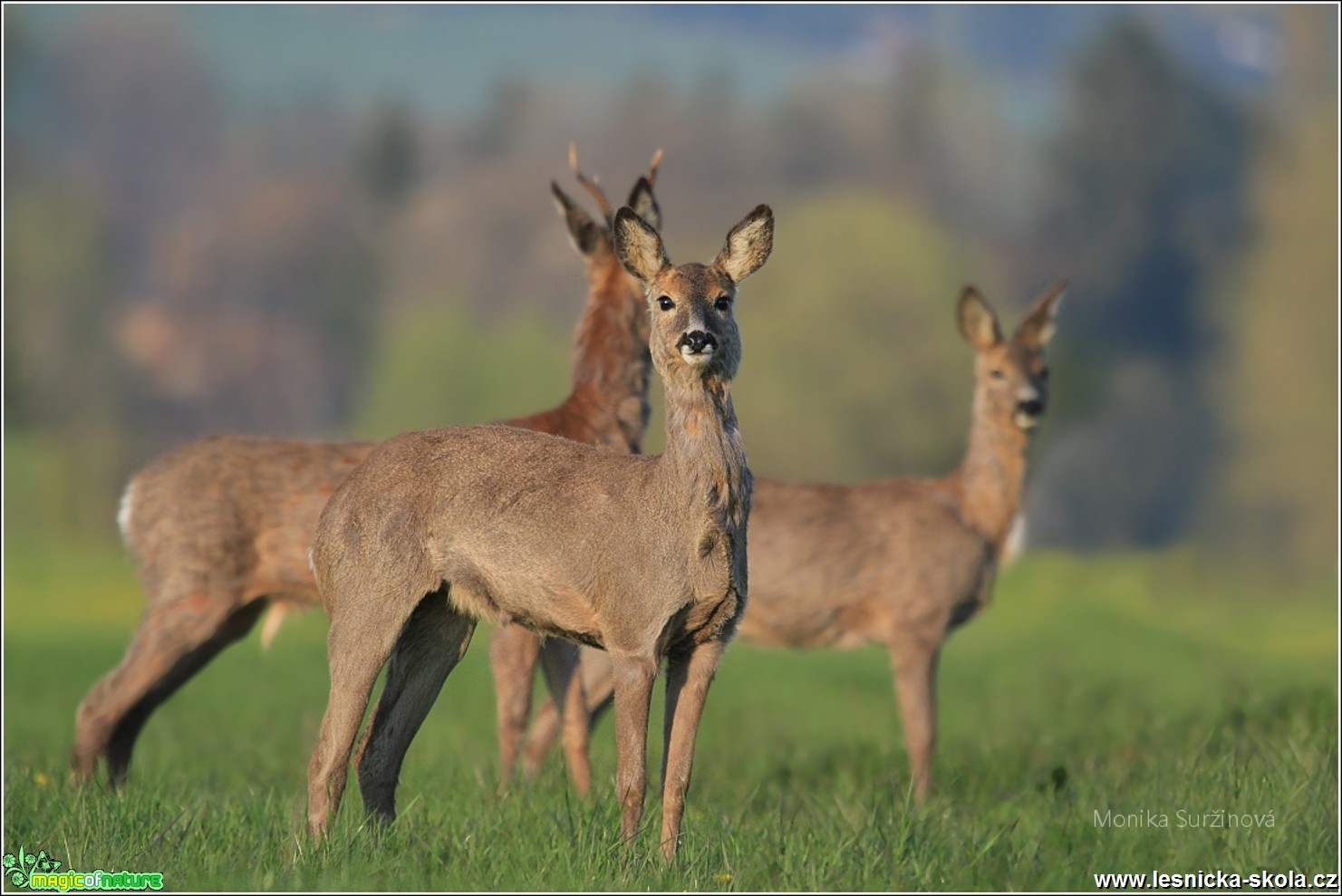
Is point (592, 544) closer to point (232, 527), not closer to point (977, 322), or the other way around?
point (232, 527)

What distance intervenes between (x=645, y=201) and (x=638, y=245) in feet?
8.69

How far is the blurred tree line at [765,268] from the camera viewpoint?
107 feet

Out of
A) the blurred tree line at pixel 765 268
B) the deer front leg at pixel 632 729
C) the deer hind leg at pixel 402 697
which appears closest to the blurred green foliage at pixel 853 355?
the blurred tree line at pixel 765 268

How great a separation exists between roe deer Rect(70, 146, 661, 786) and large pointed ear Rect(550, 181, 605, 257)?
207 millimetres

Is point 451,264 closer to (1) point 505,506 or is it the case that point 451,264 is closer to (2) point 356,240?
(2) point 356,240

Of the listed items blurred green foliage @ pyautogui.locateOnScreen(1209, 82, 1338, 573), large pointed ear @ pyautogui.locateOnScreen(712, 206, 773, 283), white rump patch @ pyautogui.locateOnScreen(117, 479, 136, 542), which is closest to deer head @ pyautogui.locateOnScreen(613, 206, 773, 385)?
large pointed ear @ pyautogui.locateOnScreen(712, 206, 773, 283)

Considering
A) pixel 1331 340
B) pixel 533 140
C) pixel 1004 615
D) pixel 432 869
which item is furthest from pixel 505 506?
pixel 533 140

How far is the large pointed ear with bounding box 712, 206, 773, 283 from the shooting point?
7.01m

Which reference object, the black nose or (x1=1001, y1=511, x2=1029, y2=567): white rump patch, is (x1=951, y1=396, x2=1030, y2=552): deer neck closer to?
(x1=1001, y1=511, x2=1029, y2=567): white rump patch

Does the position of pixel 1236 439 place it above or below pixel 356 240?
below

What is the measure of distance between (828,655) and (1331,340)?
12.9 m

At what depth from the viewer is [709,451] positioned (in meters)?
6.74

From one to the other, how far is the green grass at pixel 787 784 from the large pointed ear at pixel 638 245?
2.00 m

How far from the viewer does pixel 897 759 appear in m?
10.7
